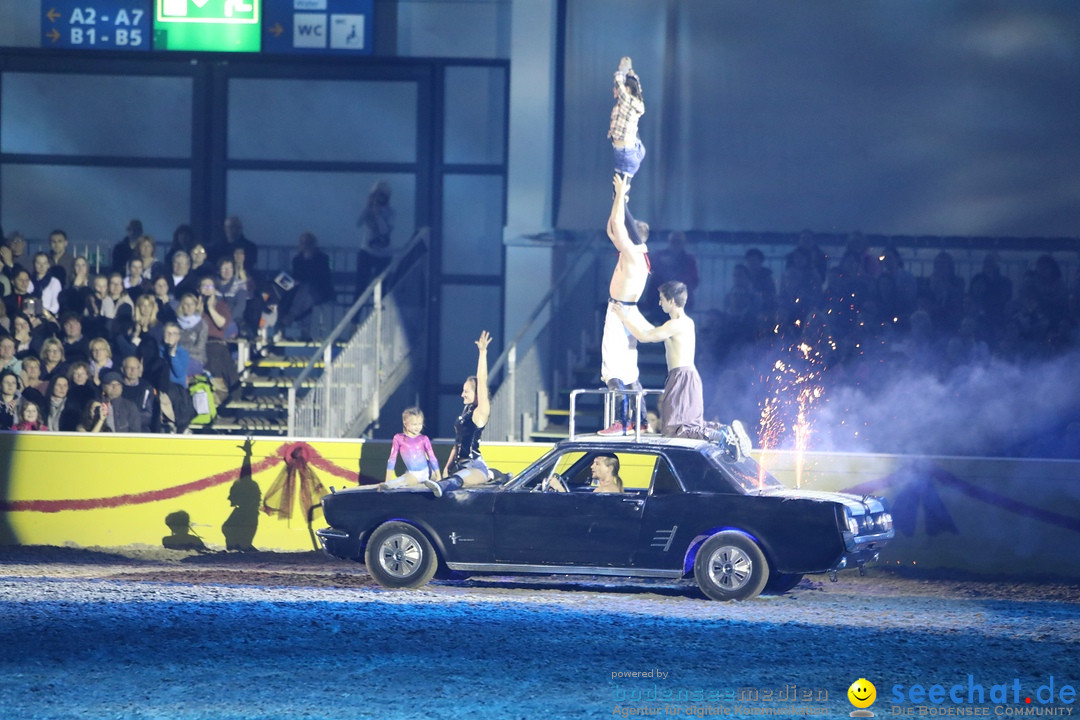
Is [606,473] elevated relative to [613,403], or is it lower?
lower

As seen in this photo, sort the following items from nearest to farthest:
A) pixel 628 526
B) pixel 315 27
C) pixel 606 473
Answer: pixel 628 526
pixel 606 473
pixel 315 27

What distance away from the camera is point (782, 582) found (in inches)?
463

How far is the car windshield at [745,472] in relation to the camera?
11.2 meters

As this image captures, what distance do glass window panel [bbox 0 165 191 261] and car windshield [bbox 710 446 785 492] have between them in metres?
11.8

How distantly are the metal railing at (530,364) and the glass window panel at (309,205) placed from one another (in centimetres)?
285

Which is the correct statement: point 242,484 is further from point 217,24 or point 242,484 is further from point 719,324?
point 217,24

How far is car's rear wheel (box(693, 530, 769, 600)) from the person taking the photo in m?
10.9

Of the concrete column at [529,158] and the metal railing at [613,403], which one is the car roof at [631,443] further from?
the concrete column at [529,158]

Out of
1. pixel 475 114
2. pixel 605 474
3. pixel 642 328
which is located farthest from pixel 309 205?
pixel 605 474

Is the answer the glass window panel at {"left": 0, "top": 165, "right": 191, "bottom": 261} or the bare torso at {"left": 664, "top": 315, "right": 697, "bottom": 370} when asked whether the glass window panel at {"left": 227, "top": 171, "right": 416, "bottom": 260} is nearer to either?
the glass window panel at {"left": 0, "top": 165, "right": 191, "bottom": 261}

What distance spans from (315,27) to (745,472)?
1131 cm

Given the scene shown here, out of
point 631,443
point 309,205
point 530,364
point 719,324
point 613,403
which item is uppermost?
point 309,205

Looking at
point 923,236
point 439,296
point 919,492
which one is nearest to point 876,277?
point 923,236

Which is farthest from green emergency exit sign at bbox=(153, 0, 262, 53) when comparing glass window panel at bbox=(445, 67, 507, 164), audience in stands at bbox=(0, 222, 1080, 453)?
audience in stands at bbox=(0, 222, 1080, 453)
